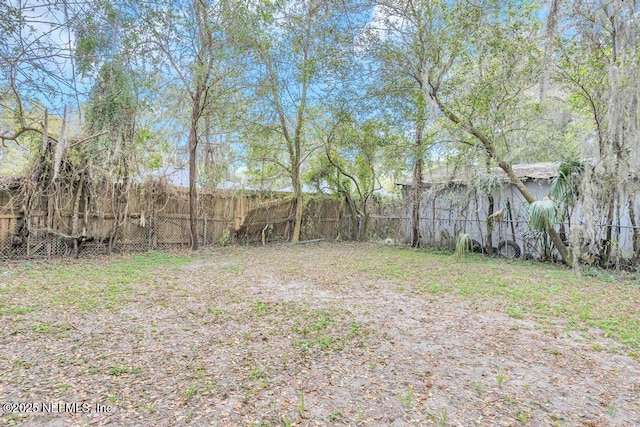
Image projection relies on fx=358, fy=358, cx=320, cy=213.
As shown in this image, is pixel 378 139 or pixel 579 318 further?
pixel 378 139

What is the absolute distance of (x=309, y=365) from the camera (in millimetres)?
2789

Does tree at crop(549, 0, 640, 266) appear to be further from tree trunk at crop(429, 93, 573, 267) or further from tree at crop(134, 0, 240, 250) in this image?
tree at crop(134, 0, 240, 250)

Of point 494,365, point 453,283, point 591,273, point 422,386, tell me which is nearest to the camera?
point 422,386

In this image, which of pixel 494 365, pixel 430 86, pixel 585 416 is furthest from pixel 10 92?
pixel 430 86

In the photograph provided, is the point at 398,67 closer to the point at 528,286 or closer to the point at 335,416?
the point at 528,286

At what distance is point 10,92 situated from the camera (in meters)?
4.10

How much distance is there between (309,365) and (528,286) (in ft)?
14.8

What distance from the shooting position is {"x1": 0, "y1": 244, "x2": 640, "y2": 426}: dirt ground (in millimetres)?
2162

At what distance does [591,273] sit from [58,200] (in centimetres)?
1028

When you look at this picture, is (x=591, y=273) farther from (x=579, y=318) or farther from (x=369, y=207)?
(x=369, y=207)

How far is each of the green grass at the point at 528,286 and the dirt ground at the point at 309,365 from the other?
1.05ft

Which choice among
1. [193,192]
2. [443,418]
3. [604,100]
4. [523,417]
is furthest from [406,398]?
[193,192]

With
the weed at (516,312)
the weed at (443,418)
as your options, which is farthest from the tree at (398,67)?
the weed at (443,418)

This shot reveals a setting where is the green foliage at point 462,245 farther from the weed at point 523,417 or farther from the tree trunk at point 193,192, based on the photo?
the weed at point 523,417
